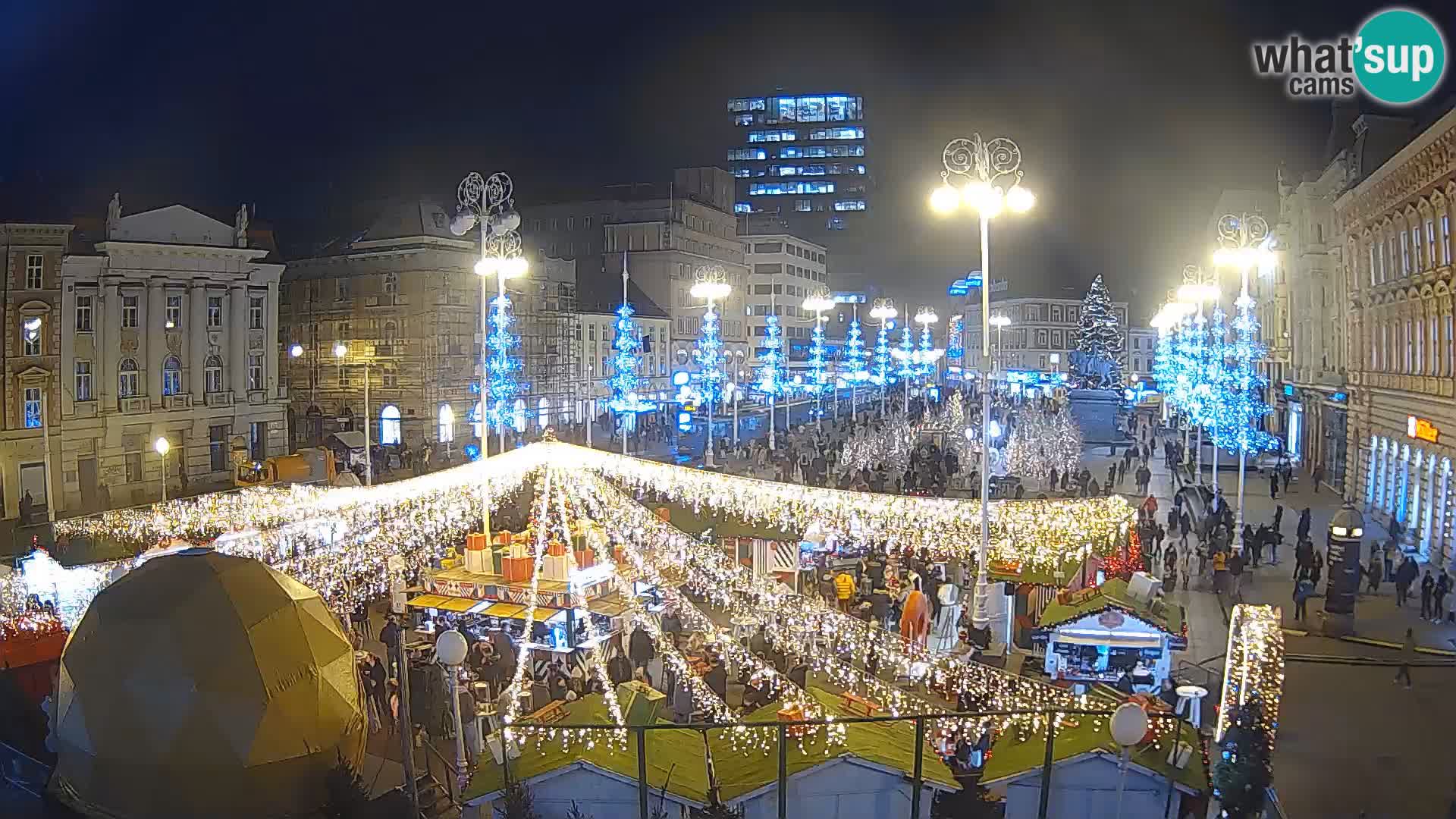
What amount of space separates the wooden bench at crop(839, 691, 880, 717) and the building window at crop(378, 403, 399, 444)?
42.1 m

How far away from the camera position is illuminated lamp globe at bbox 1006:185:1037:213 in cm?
1670

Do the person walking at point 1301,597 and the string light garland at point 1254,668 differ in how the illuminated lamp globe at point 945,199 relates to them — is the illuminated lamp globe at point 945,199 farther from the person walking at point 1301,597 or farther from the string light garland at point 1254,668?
the person walking at point 1301,597

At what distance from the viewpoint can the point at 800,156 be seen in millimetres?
154500

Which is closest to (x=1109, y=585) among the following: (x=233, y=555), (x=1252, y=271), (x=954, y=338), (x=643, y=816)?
(x=643, y=816)

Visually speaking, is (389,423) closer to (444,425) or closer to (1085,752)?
(444,425)

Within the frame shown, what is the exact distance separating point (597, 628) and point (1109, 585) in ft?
25.7

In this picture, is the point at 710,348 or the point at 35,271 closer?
the point at 35,271

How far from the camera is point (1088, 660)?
15.0 metres

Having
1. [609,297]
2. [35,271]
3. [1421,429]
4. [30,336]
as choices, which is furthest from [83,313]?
[609,297]

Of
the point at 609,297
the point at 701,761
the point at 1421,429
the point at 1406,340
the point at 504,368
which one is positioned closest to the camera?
the point at 701,761

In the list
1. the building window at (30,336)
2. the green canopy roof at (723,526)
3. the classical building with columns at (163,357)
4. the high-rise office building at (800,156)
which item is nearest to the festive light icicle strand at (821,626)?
the green canopy roof at (723,526)

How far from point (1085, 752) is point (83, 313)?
3703cm

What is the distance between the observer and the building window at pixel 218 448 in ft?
136

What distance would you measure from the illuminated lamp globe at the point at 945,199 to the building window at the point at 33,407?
2983 cm
